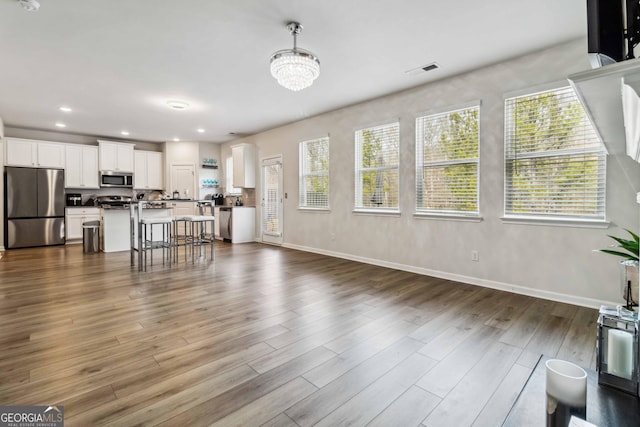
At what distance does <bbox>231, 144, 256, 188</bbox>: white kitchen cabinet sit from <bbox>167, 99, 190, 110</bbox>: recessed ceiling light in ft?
7.21

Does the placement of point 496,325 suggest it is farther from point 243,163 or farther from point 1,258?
point 1,258

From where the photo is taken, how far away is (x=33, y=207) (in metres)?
6.53

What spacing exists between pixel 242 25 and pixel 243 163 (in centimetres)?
477

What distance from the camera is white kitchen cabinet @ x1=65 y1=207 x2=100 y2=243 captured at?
23.2ft

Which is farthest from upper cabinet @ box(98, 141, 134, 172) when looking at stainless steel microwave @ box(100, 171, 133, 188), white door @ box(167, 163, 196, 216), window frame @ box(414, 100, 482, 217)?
window frame @ box(414, 100, 482, 217)

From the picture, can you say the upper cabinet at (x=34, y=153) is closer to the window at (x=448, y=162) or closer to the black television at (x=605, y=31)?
the window at (x=448, y=162)

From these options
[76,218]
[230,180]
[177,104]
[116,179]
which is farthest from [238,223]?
[76,218]

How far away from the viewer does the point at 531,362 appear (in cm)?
196

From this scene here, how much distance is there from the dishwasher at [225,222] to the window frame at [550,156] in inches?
231

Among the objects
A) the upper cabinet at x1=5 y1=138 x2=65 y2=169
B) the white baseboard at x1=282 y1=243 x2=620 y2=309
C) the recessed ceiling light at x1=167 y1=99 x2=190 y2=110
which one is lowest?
the white baseboard at x1=282 y1=243 x2=620 y2=309

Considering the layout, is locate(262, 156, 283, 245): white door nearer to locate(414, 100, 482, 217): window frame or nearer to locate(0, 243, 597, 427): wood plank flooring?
locate(0, 243, 597, 427): wood plank flooring

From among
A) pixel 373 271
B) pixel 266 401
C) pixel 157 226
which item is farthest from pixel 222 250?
pixel 266 401

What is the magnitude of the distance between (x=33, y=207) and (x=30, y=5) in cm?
577

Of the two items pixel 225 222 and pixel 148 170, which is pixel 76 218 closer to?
→ pixel 148 170
